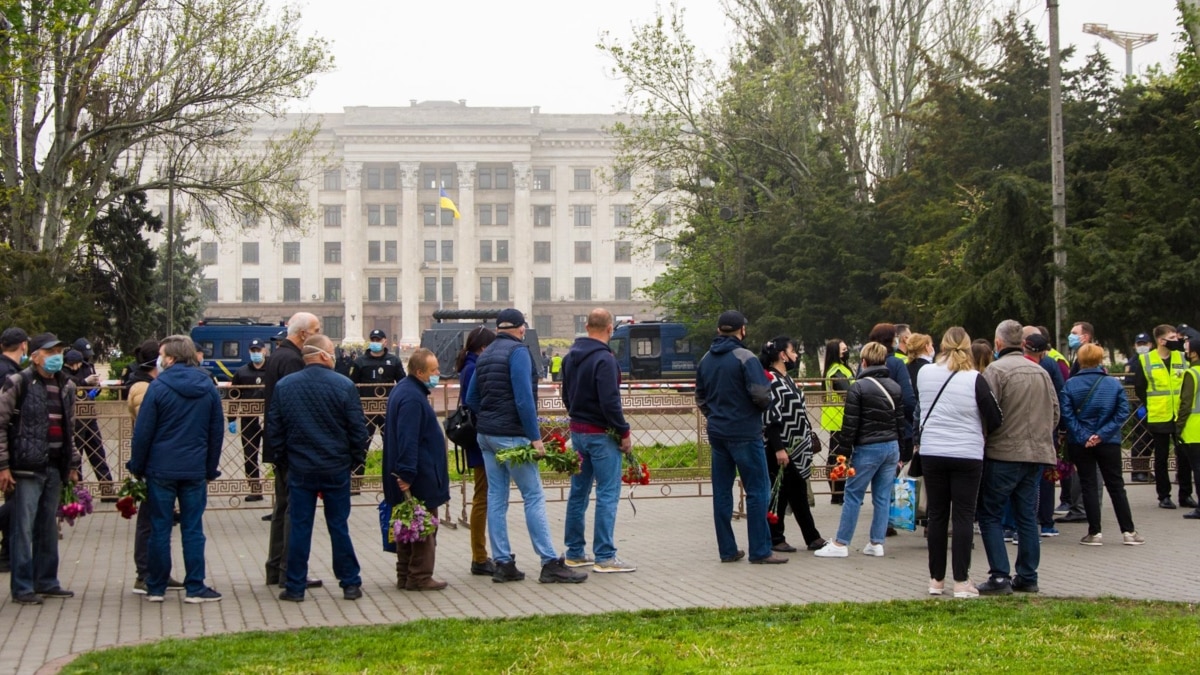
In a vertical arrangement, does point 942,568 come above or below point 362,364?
below

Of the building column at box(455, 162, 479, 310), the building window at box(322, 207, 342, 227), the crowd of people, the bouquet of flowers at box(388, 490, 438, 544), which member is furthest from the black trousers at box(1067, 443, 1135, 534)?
the building window at box(322, 207, 342, 227)

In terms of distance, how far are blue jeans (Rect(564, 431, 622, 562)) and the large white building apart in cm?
9242

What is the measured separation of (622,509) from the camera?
49.4 ft

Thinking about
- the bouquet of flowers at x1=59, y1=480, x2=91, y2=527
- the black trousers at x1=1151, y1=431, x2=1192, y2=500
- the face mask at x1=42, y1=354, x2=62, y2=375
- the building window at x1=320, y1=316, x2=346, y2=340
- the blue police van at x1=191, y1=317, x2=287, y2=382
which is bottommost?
the black trousers at x1=1151, y1=431, x2=1192, y2=500

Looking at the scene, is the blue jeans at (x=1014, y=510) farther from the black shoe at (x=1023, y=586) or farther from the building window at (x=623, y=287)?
the building window at (x=623, y=287)

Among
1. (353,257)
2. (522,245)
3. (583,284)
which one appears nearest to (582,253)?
(583,284)

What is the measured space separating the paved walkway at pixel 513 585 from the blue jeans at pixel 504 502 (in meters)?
0.28

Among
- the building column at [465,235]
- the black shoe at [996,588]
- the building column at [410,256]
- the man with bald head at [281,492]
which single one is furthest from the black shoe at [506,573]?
the building column at [465,235]

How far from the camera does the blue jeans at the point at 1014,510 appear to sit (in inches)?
365

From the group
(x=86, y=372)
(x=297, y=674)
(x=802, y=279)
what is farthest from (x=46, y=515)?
(x=802, y=279)

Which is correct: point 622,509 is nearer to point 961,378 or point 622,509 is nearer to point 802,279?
point 961,378

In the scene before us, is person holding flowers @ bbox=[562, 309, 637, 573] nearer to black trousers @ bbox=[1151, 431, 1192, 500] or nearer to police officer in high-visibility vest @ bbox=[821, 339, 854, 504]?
police officer in high-visibility vest @ bbox=[821, 339, 854, 504]

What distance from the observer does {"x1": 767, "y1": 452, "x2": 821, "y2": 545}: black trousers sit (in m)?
11.6

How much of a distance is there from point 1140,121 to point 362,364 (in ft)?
56.5
